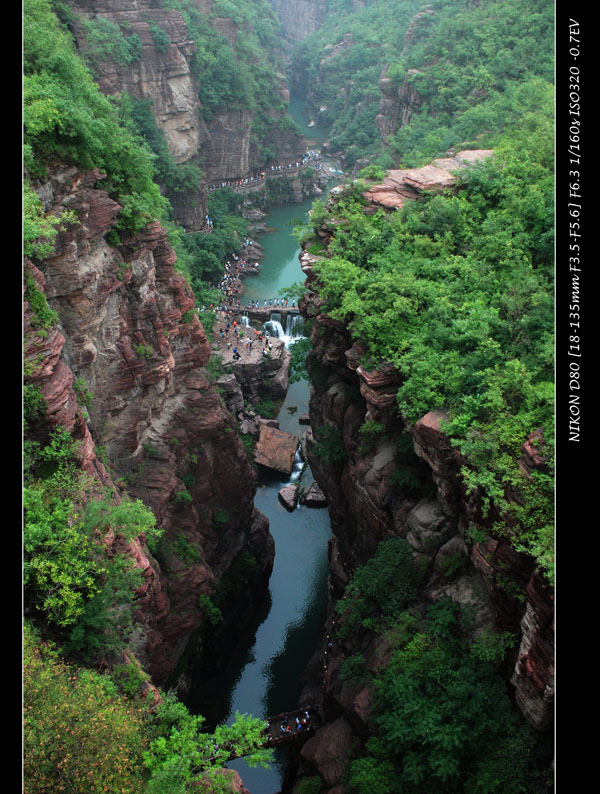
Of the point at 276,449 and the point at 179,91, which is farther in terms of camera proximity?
the point at 179,91

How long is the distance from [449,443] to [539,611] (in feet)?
15.9

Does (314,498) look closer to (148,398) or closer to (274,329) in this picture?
(148,398)

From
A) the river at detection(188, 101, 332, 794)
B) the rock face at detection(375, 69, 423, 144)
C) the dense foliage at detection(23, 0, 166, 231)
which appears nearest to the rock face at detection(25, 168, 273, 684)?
the dense foliage at detection(23, 0, 166, 231)

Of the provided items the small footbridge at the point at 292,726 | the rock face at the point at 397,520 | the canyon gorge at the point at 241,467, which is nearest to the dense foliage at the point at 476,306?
the canyon gorge at the point at 241,467

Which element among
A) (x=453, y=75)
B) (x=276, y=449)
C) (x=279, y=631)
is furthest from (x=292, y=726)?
(x=453, y=75)

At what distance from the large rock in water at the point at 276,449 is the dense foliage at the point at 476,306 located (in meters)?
15.8

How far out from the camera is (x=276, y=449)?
3822 centimetres

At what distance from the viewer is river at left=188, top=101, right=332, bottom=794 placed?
26.5m

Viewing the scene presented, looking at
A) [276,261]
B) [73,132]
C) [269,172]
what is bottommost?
[276,261]

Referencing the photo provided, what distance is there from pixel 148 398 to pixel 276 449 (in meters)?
15.9

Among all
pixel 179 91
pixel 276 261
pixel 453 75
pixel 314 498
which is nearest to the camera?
pixel 314 498

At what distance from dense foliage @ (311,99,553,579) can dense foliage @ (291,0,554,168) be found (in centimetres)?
957

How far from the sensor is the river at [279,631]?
2645 cm

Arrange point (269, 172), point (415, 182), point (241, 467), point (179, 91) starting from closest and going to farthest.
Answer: point (415, 182), point (241, 467), point (179, 91), point (269, 172)
